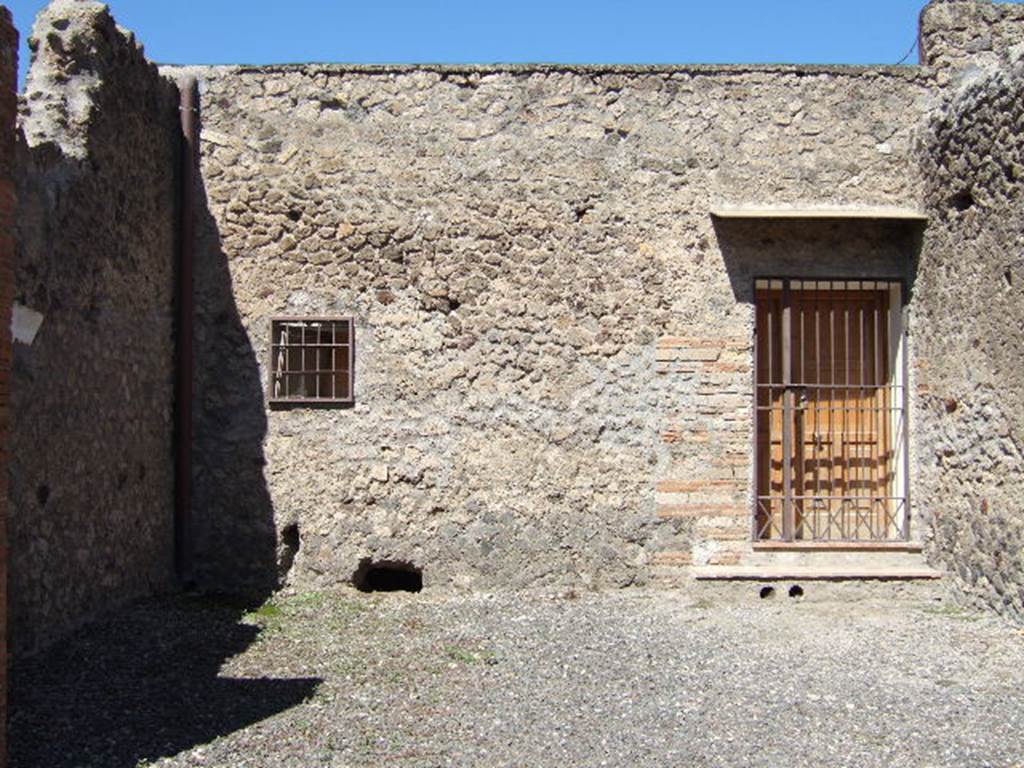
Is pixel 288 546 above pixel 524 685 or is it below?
above

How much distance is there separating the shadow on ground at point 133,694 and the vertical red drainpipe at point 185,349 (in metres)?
1.21

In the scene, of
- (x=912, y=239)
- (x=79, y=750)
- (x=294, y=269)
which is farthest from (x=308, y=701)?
(x=912, y=239)

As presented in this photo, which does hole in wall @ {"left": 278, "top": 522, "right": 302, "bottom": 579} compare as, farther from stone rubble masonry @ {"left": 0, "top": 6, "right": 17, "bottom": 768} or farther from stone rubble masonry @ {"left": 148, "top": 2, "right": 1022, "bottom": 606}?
stone rubble masonry @ {"left": 0, "top": 6, "right": 17, "bottom": 768}

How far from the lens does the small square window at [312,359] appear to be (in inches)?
344

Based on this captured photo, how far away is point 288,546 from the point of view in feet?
28.6

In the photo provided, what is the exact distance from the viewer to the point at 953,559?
8.35 m

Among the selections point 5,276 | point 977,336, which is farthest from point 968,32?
point 5,276

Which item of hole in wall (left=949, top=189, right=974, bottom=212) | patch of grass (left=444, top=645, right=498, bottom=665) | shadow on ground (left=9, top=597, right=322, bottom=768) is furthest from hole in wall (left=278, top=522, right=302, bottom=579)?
hole in wall (left=949, top=189, right=974, bottom=212)

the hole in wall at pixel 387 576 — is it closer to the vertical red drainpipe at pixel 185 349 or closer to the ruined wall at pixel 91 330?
the vertical red drainpipe at pixel 185 349

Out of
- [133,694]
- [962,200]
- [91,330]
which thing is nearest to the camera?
[133,694]

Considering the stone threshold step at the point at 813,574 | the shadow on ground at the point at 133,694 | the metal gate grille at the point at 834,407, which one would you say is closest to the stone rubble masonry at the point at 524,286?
the stone threshold step at the point at 813,574

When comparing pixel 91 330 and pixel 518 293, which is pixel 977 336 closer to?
pixel 518 293

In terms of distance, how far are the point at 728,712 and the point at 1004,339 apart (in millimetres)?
3549

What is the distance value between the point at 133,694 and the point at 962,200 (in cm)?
624
